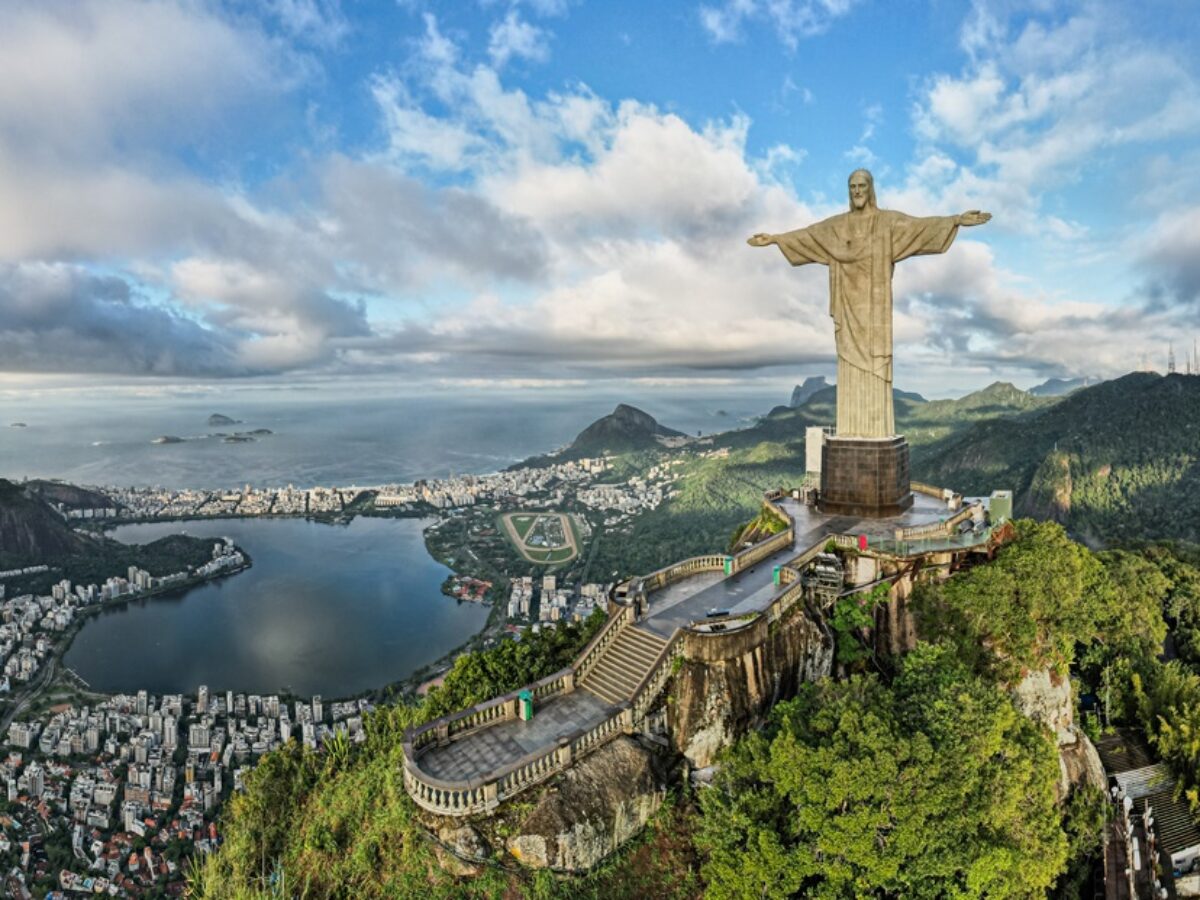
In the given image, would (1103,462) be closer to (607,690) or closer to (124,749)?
(607,690)

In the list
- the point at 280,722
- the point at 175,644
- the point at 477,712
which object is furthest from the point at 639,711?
the point at 175,644

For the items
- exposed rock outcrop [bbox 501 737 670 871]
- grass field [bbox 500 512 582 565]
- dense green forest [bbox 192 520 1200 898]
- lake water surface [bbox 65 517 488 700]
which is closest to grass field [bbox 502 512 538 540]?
grass field [bbox 500 512 582 565]

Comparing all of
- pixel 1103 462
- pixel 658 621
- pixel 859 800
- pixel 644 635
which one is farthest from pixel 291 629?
pixel 1103 462

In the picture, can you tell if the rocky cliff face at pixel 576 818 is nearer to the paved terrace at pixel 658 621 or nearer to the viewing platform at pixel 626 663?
the viewing platform at pixel 626 663

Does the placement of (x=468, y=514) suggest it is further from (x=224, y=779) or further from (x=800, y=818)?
(x=800, y=818)

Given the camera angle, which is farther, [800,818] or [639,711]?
[639,711]

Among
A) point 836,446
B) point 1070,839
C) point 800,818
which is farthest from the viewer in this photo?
point 836,446
